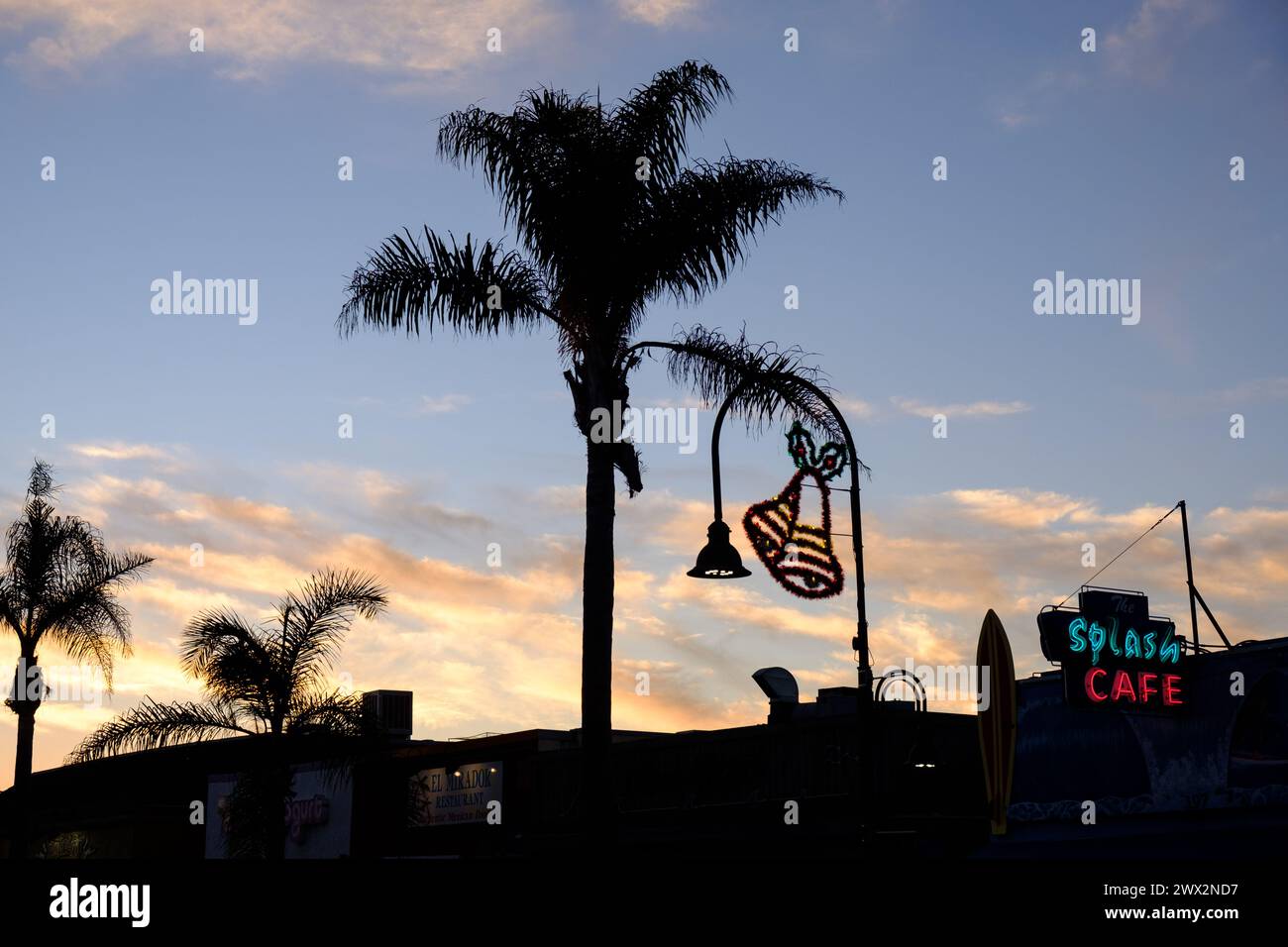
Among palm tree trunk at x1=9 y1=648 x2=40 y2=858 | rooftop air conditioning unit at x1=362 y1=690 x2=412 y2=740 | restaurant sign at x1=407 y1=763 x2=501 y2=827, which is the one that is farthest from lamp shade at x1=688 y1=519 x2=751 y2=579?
rooftop air conditioning unit at x1=362 y1=690 x2=412 y2=740

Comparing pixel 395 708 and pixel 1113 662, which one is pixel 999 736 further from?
pixel 395 708

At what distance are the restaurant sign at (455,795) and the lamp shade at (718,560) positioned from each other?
50.7ft

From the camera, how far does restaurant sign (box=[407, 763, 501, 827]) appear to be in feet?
106

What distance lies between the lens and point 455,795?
1326 inches

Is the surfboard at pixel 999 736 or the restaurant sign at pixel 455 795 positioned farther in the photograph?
the restaurant sign at pixel 455 795

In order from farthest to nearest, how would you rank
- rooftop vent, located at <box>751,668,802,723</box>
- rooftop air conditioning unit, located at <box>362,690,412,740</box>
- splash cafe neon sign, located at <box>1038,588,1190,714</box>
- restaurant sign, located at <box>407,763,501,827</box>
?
rooftop air conditioning unit, located at <box>362,690,412,740</box>
restaurant sign, located at <box>407,763,501,827</box>
rooftop vent, located at <box>751,668,802,723</box>
splash cafe neon sign, located at <box>1038,588,1190,714</box>

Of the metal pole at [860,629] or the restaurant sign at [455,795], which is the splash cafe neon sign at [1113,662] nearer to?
the metal pole at [860,629]

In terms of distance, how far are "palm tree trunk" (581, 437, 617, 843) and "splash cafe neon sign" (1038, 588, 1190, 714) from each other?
917 cm

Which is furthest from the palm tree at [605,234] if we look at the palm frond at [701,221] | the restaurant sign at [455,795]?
the restaurant sign at [455,795]

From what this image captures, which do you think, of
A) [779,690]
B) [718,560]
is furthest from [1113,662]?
[718,560]

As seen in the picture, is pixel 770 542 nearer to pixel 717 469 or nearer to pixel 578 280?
pixel 717 469

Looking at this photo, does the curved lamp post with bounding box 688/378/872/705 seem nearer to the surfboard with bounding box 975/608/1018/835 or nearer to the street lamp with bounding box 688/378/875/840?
the street lamp with bounding box 688/378/875/840

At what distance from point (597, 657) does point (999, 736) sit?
9.62m

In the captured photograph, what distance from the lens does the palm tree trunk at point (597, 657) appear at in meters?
19.4
